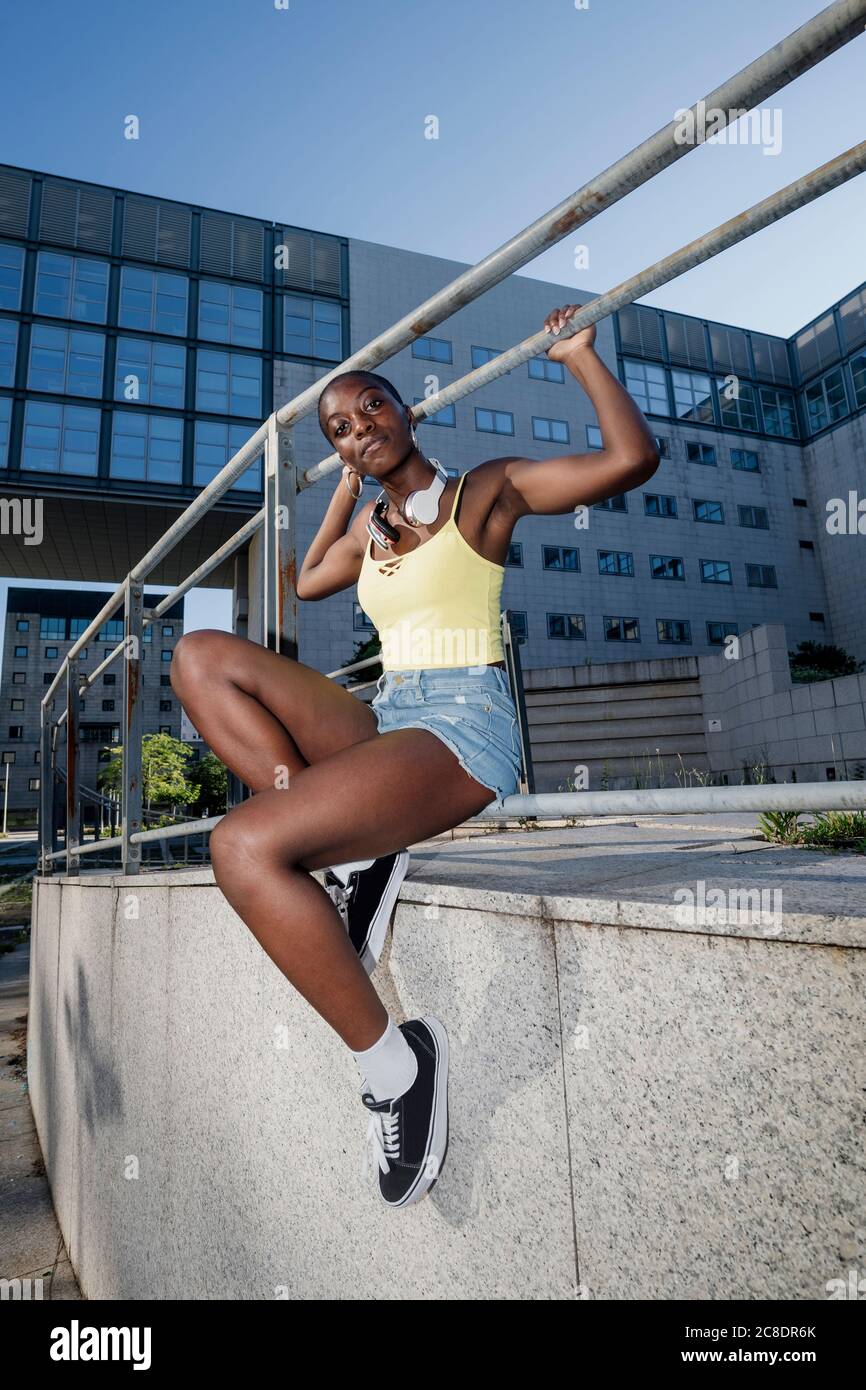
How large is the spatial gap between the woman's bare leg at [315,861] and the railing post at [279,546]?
768mm

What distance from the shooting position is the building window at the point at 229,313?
2269 cm

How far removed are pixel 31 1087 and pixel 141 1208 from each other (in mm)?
4072

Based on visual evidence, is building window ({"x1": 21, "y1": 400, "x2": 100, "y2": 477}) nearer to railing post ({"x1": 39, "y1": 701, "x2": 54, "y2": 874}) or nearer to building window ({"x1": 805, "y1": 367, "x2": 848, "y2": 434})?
railing post ({"x1": 39, "y1": 701, "x2": 54, "y2": 874})

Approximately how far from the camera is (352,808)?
1273 mm

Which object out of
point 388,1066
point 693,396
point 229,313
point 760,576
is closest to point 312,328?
point 229,313

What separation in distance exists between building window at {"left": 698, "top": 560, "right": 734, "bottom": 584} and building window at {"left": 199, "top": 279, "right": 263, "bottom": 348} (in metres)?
16.6

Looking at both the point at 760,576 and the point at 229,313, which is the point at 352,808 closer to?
the point at 229,313

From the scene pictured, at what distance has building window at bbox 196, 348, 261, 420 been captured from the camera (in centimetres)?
2205

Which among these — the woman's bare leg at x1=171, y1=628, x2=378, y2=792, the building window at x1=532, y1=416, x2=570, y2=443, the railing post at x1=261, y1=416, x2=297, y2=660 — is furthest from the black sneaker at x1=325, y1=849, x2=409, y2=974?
the building window at x1=532, y1=416, x2=570, y2=443

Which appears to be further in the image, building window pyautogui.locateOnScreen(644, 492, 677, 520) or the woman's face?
building window pyautogui.locateOnScreen(644, 492, 677, 520)

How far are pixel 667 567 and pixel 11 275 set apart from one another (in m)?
21.6

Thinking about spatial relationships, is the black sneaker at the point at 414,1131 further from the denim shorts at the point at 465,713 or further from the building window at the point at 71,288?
the building window at the point at 71,288

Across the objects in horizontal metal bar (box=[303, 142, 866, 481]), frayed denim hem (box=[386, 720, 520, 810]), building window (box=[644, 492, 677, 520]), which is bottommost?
frayed denim hem (box=[386, 720, 520, 810])

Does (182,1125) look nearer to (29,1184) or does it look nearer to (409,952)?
(409,952)
